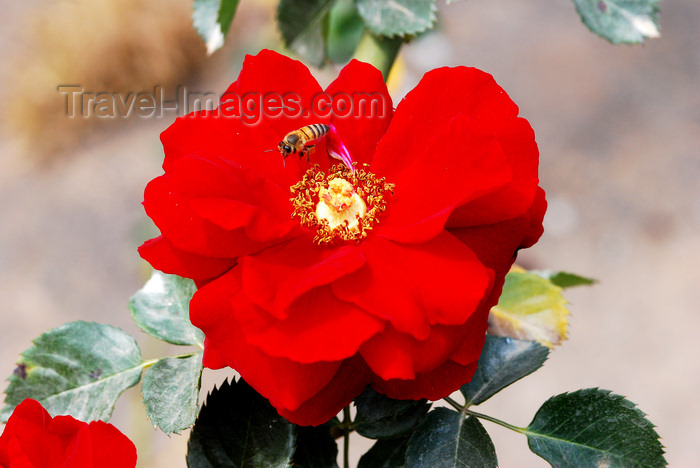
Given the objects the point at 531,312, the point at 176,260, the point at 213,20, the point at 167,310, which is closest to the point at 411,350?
the point at 176,260

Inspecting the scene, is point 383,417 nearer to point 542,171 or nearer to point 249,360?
point 249,360

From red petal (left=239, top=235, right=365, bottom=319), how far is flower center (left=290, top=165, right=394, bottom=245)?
0.03 m

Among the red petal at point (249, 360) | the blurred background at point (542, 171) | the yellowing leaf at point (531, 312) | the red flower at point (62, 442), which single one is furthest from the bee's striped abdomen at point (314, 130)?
the blurred background at point (542, 171)

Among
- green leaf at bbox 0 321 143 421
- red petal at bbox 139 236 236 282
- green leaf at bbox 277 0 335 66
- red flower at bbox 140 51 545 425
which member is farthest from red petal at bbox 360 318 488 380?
green leaf at bbox 277 0 335 66

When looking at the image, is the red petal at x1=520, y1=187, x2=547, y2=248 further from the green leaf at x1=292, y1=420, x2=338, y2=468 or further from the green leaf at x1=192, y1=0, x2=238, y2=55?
the green leaf at x1=192, y1=0, x2=238, y2=55

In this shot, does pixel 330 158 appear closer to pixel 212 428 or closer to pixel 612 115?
pixel 212 428

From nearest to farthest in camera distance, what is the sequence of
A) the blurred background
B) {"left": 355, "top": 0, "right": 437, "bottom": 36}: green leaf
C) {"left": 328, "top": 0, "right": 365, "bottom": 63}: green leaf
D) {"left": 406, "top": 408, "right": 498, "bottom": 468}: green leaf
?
{"left": 406, "top": 408, "right": 498, "bottom": 468}: green leaf → {"left": 355, "top": 0, "right": 437, "bottom": 36}: green leaf → {"left": 328, "top": 0, "right": 365, "bottom": 63}: green leaf → the blurred background

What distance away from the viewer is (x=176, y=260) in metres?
0.38

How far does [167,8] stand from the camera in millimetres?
2506

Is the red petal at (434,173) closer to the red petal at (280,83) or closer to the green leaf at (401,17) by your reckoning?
the red petal at (280,83)

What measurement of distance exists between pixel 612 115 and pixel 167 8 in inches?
65.7

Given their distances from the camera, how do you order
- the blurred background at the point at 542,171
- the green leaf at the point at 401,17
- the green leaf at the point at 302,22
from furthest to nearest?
the blurred background at the point at 542,171 < the green leaf at the point at 302,22 < the green leaf at the point at 401,17

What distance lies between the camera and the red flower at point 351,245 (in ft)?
1.15

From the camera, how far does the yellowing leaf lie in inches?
26.3
